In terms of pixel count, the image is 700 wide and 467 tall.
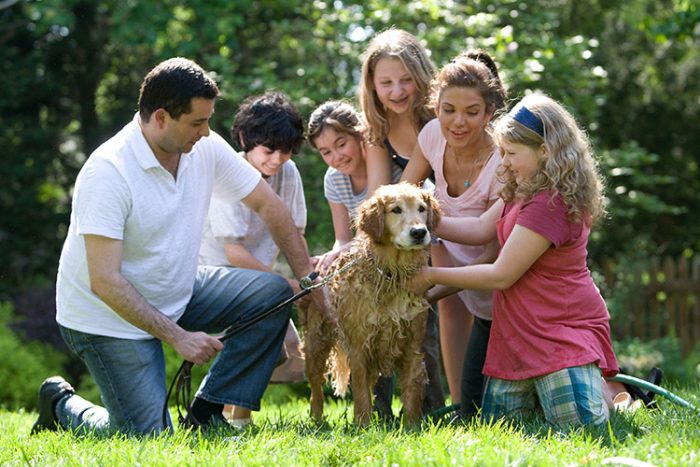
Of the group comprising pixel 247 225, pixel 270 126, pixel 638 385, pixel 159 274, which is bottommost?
pixel 638 385

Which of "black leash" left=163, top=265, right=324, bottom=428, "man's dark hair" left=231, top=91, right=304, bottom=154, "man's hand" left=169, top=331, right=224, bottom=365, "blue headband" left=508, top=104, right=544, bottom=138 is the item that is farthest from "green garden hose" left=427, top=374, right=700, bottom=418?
"man's dark hair" left=231, top=91, right=304, bottom=154

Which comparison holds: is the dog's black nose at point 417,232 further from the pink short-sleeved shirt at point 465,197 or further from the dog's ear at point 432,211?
the pink short-sleeved shirt at point 465,197

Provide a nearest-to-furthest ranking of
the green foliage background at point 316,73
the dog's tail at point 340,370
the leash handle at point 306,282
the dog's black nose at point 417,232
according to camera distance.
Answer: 1. the dog's black nose at point 417,232
2. the leash handle at point 306,282
3. the dog's tail at point 340,370
4. the green foliage background at point 316,73

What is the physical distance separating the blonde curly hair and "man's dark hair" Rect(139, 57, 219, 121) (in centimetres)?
158

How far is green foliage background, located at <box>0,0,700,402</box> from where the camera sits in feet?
32.3

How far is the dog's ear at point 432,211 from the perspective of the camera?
4863mm

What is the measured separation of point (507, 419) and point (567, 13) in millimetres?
11917

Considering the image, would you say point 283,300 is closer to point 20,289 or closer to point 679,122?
point 20,289

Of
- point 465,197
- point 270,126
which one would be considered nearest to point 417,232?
point 465,197

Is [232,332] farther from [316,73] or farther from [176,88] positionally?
[316,73]

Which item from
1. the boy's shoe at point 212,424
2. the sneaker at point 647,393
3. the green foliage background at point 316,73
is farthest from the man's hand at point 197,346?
the green foliage background at point 316,73

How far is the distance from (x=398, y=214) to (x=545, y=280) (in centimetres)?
82

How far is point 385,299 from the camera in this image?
4852 millimetres

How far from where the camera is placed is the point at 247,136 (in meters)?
5.75
